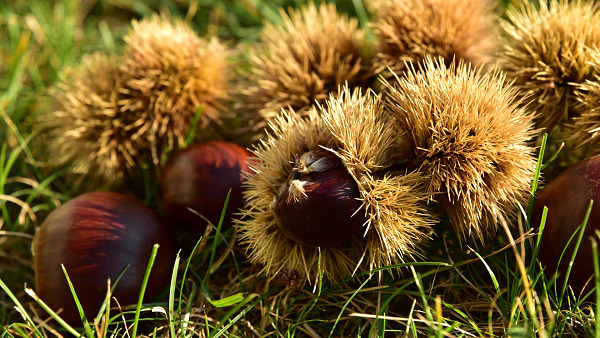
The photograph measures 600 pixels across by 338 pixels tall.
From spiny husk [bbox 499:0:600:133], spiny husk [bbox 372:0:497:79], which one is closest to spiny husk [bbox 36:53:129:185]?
spiny husk [bbox 372:0:497:79]

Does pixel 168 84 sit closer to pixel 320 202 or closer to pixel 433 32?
pixel 320 202

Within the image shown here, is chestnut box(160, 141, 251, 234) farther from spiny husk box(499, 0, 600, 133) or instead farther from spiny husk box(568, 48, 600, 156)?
spiny husk box(568, 48, 600, 156)

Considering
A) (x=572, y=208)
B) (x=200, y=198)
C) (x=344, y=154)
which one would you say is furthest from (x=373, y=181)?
(x=200, y=198)

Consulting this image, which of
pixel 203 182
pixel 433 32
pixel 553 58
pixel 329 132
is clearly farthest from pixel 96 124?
pixel 553 58

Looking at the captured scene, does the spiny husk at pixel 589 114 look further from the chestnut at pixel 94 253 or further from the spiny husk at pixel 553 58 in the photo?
the chestnut at pixel 94 253

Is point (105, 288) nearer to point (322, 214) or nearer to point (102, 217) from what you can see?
point (102, 217)
